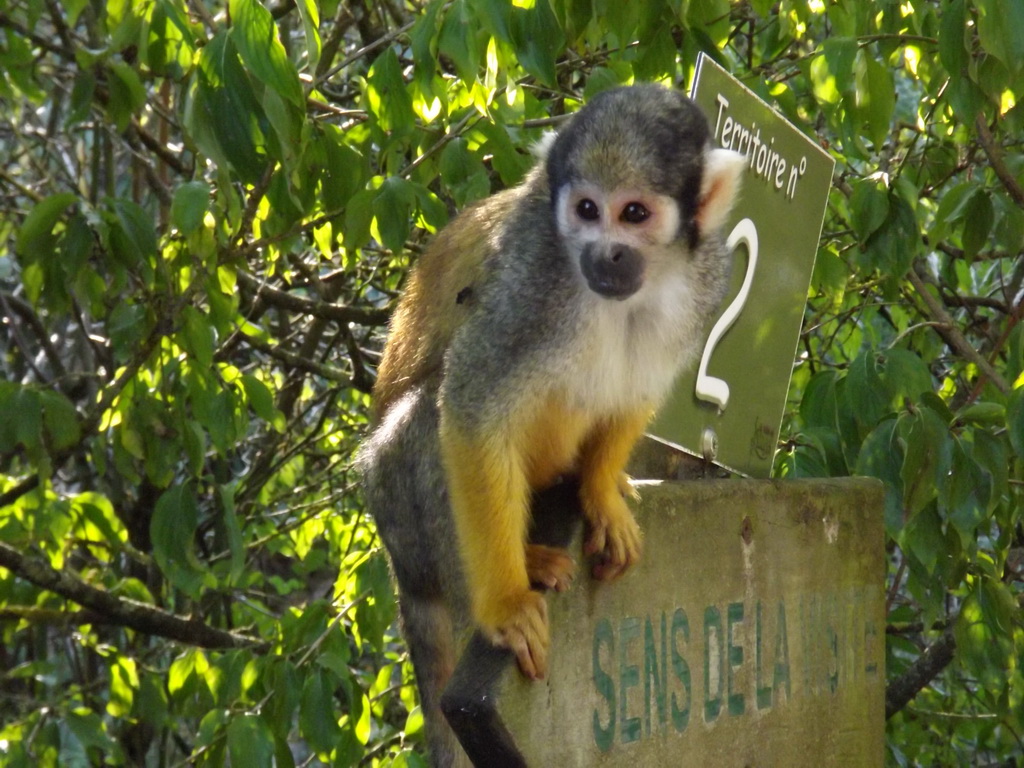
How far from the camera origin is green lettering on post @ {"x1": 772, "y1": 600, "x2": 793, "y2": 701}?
1.95 meters

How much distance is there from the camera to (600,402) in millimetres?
2117

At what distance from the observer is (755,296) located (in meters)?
2.21

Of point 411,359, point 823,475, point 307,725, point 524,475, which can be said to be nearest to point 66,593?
point 307,725

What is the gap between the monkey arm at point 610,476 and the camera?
6.15 feet

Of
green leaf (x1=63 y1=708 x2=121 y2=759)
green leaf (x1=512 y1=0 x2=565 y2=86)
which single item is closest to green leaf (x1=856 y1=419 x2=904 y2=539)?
green leaf (x1=512 y1=0 x2=565 y2=86)

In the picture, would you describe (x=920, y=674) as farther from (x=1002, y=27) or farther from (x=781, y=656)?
(x=1002, y=27)

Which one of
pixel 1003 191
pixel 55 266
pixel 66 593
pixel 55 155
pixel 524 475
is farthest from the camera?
pixel 55 155

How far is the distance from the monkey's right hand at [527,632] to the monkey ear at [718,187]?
749 millimetres

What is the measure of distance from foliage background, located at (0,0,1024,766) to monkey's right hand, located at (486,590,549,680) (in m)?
0.89

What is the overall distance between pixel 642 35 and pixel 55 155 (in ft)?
10.4

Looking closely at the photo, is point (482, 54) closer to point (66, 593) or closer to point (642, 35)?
point (642, 35)

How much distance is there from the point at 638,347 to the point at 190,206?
96cm

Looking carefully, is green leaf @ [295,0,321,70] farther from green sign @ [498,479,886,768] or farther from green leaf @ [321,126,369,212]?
green sign @ [498,479,886,768]

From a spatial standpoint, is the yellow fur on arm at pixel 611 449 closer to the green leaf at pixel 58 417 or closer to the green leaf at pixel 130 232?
the green leaf at pixel 130 232
